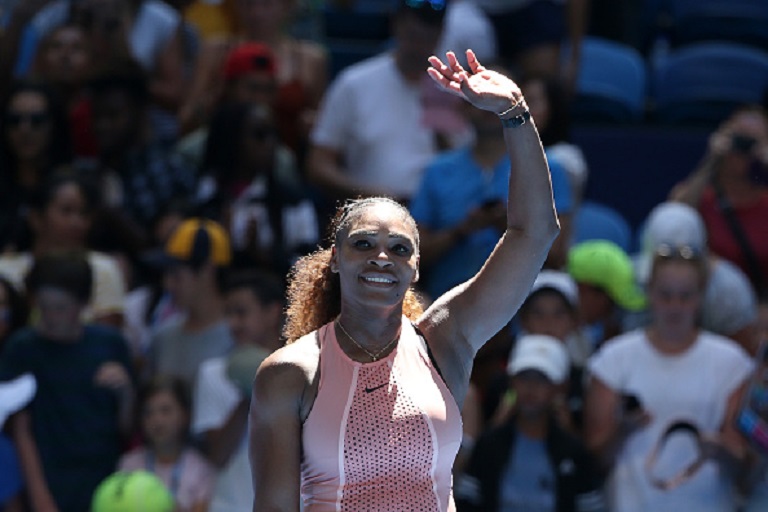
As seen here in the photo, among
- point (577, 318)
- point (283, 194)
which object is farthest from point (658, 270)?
point (283, 194)

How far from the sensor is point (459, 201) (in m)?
6.91

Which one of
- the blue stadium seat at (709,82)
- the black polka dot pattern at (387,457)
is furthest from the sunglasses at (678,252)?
the black polka dot pattern at (387,457)

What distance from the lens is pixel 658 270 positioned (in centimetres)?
645

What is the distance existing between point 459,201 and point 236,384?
1.39m

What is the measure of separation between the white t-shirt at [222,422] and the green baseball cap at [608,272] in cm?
176

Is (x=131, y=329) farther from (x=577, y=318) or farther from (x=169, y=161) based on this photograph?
(x=577, y=318)

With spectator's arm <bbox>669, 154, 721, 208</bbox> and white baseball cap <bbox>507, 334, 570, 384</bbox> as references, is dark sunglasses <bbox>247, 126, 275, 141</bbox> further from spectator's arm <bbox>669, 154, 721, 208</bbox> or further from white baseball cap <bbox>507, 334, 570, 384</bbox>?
spectator's arm <bbox>669, 154, 721, 208</bbox>

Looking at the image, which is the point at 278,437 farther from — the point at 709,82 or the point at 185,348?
the point at 709,82

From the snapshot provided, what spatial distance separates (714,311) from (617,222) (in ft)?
3.81

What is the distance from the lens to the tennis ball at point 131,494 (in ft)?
19.7

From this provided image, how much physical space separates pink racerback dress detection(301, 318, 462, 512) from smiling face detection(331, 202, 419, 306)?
0.59 feet

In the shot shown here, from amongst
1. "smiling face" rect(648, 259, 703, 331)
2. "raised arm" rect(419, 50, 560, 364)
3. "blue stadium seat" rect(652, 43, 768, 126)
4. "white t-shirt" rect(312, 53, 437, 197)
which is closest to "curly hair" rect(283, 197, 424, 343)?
"raised arm" rect(419, 50, 560, 364)

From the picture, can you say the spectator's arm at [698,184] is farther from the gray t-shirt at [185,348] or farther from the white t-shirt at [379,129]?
the gray t-shirt at [185,348]

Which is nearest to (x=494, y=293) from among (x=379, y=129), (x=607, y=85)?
(x=379, y=129)
